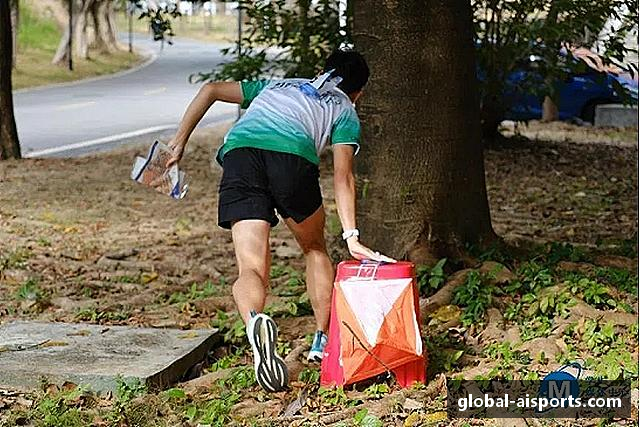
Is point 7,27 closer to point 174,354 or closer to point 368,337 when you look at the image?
point 174,354

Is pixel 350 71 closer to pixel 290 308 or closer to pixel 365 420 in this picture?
pixel 365 420

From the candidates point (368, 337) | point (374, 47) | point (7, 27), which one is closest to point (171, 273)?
point (374, 47)

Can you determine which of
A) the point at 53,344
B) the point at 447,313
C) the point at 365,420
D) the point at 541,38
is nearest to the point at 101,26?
the point at 541,38

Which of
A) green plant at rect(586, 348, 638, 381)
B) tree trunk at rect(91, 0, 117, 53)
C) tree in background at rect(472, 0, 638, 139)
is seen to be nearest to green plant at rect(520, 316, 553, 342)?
green plant at rect(586, 348, 638, 381)

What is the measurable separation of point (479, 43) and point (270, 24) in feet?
7.64

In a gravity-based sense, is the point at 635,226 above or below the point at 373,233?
below

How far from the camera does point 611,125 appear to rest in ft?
66.3

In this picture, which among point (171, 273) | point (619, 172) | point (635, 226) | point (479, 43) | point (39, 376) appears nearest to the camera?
point (39, 376)

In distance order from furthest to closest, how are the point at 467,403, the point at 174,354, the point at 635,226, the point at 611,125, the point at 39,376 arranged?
the point at 611,125, the point at 635,226, the point at 174,354, the point at 39,376, the point at 467,403

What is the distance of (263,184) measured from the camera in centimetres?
524

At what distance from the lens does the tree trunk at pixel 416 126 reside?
23.1 feet

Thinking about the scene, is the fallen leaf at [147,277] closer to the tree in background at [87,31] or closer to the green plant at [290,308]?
the green plant at [290,308]

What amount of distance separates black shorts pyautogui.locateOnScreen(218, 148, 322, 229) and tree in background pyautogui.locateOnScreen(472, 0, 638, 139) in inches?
210

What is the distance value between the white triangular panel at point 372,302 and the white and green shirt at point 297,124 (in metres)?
0.66
